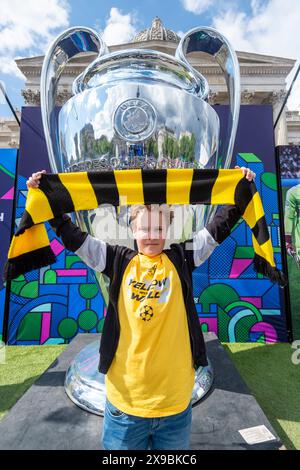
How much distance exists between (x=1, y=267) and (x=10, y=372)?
1.22m

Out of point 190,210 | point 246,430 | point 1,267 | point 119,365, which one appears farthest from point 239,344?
point 1,267

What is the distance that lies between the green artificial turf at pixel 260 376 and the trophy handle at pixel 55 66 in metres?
1.62

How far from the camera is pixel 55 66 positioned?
2023 mm

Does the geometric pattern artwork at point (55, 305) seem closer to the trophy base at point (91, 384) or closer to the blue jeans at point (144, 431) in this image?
the trophy base at point (91, 384)

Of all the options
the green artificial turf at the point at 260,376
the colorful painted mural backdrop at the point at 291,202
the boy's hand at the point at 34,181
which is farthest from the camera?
the colorful painted mural backdrop at the point at 291,202

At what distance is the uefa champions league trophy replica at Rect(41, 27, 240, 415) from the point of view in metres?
1.68

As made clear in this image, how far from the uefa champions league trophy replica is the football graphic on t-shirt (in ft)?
2.45

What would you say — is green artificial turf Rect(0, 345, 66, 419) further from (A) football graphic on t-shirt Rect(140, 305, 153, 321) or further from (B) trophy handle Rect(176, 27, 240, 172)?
(B) trophy handle Rect(176, 27, 240, 172)

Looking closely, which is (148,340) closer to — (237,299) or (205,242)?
(205,242)

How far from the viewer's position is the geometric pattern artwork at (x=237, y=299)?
3.20 metres

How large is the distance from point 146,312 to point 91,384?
987 millimetres

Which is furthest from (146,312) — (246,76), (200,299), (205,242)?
(246,76)

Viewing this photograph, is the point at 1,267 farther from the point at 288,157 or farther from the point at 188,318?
the point at 288,157

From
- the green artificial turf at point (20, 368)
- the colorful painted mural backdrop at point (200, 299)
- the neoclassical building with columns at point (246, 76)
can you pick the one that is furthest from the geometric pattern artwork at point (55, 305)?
the neoclassical building with columns at point (246, 76)
